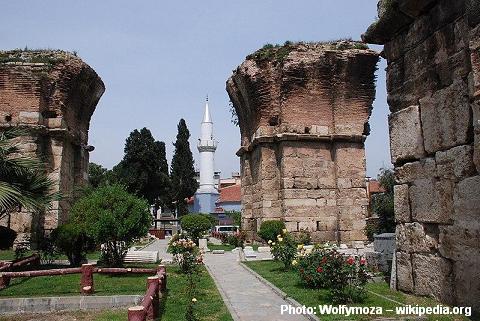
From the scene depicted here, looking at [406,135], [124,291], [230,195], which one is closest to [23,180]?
[124,291]

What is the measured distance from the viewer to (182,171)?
1773 inches

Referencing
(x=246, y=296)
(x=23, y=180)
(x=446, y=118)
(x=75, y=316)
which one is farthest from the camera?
(x=23, y=180)

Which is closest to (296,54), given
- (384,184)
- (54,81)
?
(54,81)

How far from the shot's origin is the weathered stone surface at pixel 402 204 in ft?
22.7

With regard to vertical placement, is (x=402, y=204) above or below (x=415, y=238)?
above

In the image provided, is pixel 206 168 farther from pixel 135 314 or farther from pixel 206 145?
pixel 135 314

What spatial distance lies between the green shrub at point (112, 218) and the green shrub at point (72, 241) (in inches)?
8.9

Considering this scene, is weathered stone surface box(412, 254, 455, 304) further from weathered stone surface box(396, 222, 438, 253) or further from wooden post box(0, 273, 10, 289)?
Answer: wooden post box(0, 273, 10, 289)

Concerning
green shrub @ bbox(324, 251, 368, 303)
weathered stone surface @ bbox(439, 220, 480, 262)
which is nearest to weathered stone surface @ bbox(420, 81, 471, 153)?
weathered stone surface @ bbox(439, 220, 480, 262)

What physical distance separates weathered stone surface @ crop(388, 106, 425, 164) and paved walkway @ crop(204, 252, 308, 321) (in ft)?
9.96

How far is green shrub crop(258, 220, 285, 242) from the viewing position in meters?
15.8

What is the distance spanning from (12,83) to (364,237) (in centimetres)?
1497

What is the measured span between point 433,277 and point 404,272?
70cm

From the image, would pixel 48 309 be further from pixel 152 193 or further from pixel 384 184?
pixel 152 193
